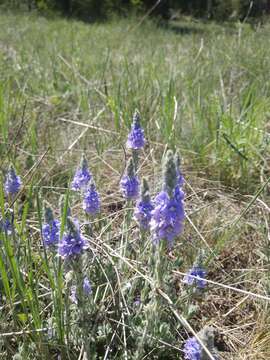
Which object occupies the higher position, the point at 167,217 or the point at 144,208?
the point at 167,217

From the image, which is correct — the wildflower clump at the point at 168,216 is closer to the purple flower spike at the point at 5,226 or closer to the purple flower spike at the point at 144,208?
the purple flower spike at the point at 144,208

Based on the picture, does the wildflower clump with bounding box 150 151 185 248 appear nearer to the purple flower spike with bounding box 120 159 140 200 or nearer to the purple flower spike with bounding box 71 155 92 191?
the purple flower spike with bounding box 120 159 140 200

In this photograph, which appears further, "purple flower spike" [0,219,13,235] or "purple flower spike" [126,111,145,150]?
"purple flower spike" [126,111,145,150]

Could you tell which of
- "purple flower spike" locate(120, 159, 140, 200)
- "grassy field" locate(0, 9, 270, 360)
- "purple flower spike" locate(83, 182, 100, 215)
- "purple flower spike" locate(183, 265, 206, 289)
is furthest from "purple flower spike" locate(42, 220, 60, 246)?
"purple flower spike" locate(183, 265, 206, 289)

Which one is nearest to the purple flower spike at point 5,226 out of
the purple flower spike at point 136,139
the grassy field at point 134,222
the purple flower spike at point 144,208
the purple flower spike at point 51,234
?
the grassy field at point 134,222

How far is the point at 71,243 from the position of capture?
120 cm

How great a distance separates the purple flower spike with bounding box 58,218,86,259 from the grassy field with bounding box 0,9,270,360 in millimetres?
102

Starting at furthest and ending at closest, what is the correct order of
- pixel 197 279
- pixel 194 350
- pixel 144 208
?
pixel 197 279
pixel 144 208
pixel 194 350

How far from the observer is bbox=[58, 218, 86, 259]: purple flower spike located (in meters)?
1.19

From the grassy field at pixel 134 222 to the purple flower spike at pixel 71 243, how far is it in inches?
4.0

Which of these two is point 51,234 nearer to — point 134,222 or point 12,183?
point 12,183

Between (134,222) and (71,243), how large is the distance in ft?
2.63

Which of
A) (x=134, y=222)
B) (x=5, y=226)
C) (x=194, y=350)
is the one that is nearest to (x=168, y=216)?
(x=194, y=350)

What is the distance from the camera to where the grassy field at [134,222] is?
1409 millimetres
